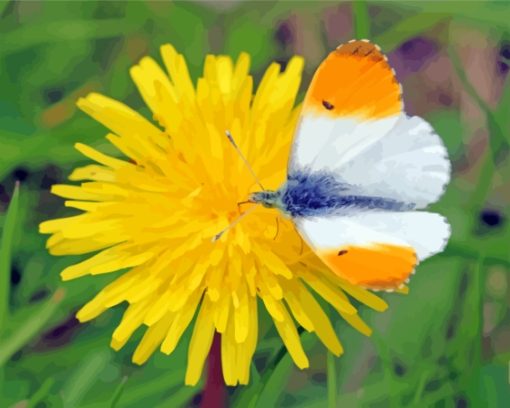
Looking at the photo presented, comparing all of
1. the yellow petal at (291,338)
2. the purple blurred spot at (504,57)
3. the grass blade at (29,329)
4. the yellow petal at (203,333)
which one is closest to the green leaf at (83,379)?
the grass blade at (29,329)

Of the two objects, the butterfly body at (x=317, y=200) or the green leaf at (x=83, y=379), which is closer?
the butterfly body at (x=317, y=200)

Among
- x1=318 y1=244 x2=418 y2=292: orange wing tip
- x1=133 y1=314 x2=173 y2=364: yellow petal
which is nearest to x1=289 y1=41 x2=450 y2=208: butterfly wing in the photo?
x1=318 y1=244 x2=418 y2=292: orange wing tip

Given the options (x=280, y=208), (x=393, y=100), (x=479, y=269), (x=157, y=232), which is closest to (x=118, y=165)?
(x=157, y=232)

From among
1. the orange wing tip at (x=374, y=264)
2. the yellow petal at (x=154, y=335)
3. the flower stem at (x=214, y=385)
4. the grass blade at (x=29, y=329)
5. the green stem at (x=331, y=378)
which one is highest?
the grass blade at (x=29, y=329)

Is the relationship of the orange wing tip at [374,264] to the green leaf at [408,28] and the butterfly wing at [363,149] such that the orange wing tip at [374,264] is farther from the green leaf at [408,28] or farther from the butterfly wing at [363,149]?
the green leaf at [408,28]

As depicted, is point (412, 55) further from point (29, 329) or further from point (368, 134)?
point (29, 329)

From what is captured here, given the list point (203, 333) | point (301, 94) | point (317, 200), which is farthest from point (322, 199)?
point (301, 94)

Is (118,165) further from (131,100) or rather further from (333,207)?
(131,100)
